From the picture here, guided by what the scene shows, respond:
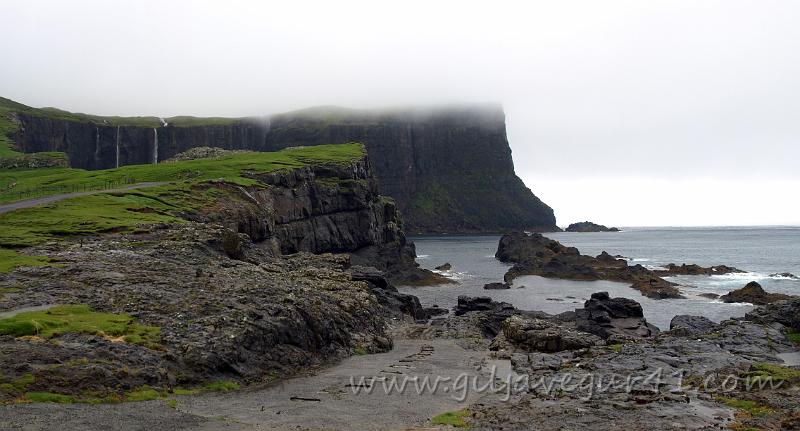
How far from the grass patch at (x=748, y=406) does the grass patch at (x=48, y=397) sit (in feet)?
94.0

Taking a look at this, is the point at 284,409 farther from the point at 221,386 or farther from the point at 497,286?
the point at 497,286

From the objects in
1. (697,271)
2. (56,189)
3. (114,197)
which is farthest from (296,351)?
(697,271)

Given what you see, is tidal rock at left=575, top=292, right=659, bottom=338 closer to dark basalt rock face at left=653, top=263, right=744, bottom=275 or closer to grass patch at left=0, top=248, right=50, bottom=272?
grass patch at left=0, top=248, right=50, bottom=272

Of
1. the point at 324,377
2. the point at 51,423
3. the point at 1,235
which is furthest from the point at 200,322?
the point at 1,235

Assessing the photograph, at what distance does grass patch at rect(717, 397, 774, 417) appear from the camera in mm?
24678

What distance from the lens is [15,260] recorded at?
3962 cm

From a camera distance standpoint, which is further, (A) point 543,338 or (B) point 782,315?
(B) point 782,315

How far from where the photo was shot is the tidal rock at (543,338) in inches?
1694

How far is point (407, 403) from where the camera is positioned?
92.0 feet

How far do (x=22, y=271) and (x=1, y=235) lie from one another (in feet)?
36.8

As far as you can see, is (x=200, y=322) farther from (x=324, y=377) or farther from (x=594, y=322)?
(x=594, y=322)

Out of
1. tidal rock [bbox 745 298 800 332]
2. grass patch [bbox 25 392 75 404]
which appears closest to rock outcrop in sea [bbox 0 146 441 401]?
grass patch [bbox 25 392 75 404]

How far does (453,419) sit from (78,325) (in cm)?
1961

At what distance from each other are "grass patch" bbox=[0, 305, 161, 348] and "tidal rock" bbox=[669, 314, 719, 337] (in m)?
37.9
